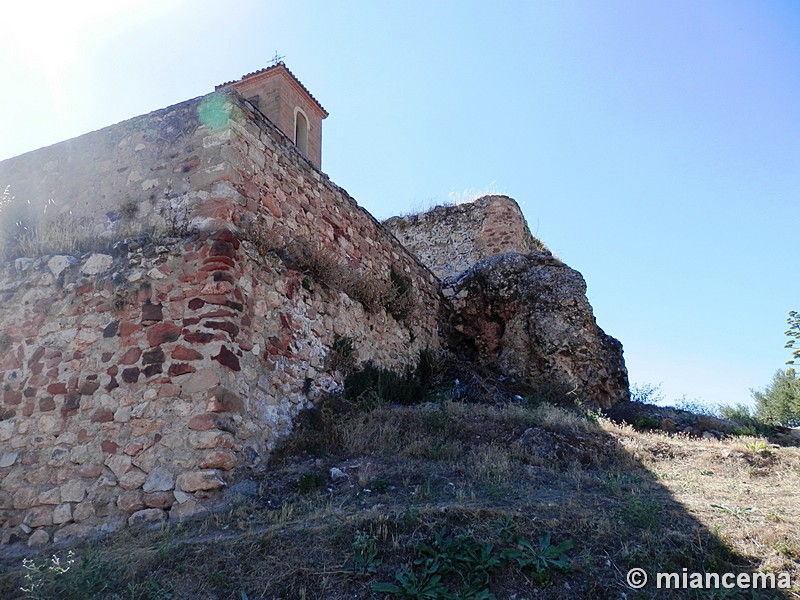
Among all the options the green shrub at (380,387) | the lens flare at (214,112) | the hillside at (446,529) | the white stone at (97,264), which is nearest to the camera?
the hillside at (446,529)

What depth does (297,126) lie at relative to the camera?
15898mm

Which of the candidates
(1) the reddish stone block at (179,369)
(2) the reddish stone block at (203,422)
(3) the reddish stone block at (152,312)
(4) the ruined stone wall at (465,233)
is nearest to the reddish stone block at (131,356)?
(3) the reddish stone block at (152,312)

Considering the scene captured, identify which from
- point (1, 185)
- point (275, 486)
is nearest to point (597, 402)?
point (275, 486)

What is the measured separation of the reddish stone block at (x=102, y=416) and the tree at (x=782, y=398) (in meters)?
13.6

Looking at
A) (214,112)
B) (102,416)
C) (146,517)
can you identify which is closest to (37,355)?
(102,416)

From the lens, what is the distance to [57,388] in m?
5.35

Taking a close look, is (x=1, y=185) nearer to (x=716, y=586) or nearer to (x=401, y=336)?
(x=401, y=336)

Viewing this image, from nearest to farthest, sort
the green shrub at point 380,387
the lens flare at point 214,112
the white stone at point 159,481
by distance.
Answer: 1. the white stone at point 159,481
2. the lens flare at point 214,112
3. the green shrub at point 380,387

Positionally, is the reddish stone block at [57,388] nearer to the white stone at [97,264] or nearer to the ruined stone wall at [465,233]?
the white stone at [97,264]

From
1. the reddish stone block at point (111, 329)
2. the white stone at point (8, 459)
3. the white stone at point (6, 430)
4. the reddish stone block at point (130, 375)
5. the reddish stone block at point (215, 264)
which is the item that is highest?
the reddish stone block at point (215, 264)

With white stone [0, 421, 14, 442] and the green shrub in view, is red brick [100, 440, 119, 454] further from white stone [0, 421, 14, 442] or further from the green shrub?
the green shrub

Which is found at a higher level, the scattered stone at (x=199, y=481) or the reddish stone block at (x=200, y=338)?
the reddish stone block at (x=200, y=338)

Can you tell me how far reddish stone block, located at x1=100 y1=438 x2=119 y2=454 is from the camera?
4.91m

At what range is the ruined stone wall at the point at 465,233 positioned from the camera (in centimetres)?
1348
